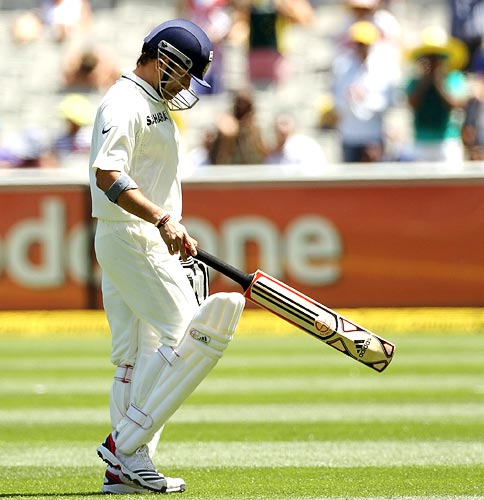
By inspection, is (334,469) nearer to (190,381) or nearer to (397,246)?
(190,381)

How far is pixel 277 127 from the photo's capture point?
46.7 feet

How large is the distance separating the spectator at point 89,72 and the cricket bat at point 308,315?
10.2 metres

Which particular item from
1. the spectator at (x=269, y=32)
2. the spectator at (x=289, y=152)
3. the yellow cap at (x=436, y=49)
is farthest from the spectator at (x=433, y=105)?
the spectator at (x=269, y=32)

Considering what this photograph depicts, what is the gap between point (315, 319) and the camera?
5.57 meters

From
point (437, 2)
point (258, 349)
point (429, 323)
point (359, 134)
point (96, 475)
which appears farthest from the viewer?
point (437, 2)

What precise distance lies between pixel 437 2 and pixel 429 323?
6322 millimetres

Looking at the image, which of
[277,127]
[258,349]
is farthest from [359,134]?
[258,349]

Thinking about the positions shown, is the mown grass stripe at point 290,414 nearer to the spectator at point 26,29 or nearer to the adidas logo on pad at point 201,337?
the adidas logo on pad at point 201,337

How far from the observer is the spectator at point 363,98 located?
13984 millimetres

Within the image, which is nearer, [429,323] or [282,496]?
[282,496]

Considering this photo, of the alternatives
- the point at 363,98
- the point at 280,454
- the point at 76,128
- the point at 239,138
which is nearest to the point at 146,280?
the point at 280,454

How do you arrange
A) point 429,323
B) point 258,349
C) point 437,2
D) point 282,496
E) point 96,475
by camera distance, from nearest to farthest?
point 282,496 → point 96,475 → point 258,349 → point 429,323 → point 437,2

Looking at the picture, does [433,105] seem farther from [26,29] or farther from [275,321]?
[26,29]

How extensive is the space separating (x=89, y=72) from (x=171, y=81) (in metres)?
10.4
